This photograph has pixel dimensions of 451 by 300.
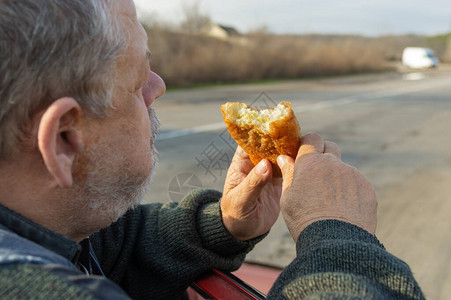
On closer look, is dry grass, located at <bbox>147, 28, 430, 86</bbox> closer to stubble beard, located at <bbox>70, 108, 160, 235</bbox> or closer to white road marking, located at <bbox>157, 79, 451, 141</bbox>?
white road marking, located at <bbox>157, 79, 451, 141</bbox>

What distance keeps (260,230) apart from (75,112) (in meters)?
1.11

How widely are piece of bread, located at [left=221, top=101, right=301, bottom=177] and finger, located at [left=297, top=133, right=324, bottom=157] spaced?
55mm

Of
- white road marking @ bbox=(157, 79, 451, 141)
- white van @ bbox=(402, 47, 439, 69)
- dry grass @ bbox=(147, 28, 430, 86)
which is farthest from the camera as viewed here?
white van @ bbox=(402, 47, 439, 69)

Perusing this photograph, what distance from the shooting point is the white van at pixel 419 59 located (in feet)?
139

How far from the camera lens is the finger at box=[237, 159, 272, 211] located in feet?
6.02

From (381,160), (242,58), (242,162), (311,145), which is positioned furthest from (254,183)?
(242,58)

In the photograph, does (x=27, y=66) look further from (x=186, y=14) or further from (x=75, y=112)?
(x=186, y=14)

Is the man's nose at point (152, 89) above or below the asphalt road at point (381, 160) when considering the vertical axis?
above

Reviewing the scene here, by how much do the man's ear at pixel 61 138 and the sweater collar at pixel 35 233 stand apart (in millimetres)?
131

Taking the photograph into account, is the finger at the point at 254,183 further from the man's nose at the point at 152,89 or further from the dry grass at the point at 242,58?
the dry grass at the point at 242,58

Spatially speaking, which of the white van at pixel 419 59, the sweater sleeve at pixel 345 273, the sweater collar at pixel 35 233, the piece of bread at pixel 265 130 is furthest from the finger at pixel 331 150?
the white van at pixel 419 59

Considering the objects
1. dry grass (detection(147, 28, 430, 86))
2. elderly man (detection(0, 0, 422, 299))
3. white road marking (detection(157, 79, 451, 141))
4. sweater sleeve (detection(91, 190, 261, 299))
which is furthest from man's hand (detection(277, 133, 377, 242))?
dry grass (detection(147, 28, 430, 86))

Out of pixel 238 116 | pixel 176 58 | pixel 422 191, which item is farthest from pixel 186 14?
pixel 238 116

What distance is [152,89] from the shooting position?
60.8 inches
